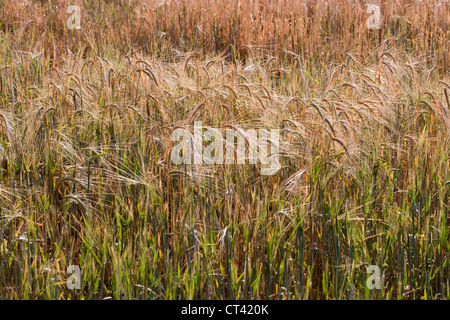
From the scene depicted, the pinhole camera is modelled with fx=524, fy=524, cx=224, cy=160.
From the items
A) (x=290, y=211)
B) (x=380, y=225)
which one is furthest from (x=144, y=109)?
(x=380, y=225)

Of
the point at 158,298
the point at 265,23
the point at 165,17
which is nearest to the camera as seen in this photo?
the point at 158,298

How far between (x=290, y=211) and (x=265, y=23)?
3.47m

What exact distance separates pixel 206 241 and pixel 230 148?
428mm

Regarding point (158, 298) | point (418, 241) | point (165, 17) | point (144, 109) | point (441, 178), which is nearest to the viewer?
point (158, 298)

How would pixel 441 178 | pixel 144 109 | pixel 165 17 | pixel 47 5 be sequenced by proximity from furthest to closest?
pixel 47 5, pixel 165 17, pixel 144 109, pixel 441 178

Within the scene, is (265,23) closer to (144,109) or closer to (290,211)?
(144,109)

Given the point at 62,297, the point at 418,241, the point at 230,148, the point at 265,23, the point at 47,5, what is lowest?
the point at 62,297

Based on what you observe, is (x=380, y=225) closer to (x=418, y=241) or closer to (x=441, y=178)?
(x=418, y=241)

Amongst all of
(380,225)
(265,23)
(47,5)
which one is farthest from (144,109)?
(47,5)

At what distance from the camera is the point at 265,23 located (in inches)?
193

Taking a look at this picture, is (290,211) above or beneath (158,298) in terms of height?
above

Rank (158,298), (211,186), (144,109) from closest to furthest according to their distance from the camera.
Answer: (158,298)
(211,186)
(144,109)

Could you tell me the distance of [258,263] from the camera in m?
1.62

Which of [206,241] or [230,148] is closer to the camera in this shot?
[206,241]
